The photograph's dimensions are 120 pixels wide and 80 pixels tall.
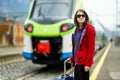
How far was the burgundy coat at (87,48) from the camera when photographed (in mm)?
6414

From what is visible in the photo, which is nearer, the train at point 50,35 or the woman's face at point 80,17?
the woman's face at point 80,17

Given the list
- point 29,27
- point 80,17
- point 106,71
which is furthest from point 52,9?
point 80,17

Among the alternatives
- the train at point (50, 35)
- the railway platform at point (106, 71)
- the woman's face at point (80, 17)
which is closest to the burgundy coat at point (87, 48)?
the woman's face at point (80, 17)

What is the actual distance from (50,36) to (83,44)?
25.0ft

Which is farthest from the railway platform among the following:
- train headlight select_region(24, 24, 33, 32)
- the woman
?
the woman

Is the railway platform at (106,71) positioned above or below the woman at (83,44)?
below

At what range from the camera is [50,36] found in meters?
14.1

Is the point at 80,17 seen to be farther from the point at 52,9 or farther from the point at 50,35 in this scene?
the point at 52,9

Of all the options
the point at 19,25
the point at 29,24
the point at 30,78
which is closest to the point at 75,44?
the point at 30,78

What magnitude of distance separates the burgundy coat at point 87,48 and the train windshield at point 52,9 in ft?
26.8

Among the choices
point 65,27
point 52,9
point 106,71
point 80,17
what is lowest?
point 106,71

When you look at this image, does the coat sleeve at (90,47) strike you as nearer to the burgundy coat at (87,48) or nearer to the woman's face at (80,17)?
the burgundy coat at (87,48)

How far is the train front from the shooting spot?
46.3ft

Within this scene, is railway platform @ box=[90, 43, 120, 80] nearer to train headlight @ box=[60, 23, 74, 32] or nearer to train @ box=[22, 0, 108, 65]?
train @ box=[22, 0, 108, 65]
